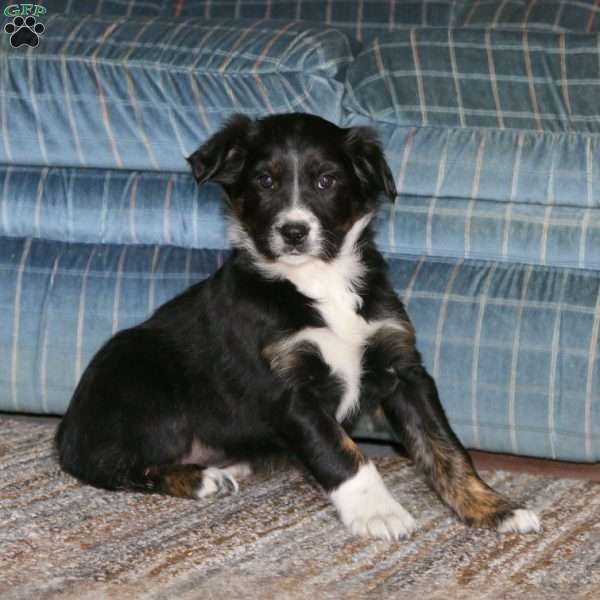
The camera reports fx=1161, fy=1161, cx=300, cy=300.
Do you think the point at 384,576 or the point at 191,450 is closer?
the point at 384,576

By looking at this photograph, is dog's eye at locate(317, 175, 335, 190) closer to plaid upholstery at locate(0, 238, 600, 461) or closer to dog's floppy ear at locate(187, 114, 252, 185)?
dog's floppy ear at locate(187, 114, 252, 185)

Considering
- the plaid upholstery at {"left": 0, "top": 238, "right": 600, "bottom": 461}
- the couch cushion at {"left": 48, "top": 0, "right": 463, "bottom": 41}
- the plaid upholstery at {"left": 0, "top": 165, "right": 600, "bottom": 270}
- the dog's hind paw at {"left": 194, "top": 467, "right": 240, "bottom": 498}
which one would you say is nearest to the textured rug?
the dog's hind paw at {"left": 194, "top": 467, "right": 240, "bottom": 498}

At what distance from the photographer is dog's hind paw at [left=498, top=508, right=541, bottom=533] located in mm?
2643

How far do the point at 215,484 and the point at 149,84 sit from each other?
124 centimetres

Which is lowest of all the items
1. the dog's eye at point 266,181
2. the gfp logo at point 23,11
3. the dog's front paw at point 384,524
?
the dog's front paw at point 384,524

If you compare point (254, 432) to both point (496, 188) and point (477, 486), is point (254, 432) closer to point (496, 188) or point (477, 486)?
point (477, 486)

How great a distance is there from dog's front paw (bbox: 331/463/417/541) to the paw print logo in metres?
1.76

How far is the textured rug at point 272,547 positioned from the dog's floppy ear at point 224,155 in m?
0.82

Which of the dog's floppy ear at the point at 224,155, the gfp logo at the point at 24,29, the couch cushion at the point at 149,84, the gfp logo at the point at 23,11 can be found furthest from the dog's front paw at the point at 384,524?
the gfp logo at the point at 23,11

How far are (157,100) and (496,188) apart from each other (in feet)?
3.40

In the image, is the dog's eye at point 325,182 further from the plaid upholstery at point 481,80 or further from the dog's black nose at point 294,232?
the plaid upholstery at point 481,80

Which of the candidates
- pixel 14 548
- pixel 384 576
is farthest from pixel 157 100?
pixel 384 576

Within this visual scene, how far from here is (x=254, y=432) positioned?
9.82ft

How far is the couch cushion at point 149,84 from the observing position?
3352mm
